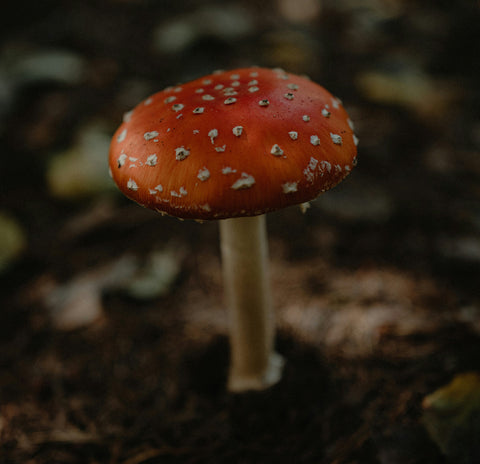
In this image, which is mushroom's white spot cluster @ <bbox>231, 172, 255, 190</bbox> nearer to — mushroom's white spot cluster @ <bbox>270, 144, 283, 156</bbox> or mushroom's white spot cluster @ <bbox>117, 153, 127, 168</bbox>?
mushroom's white spot cluster @ <bbox>270, 144, 283, 156</bbox>

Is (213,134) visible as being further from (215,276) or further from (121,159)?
(215,276)

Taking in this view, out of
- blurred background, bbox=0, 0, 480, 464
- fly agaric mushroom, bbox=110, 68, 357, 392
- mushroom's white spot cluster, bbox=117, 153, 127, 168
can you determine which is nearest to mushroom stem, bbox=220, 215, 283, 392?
blurred background, bbox=0, 0, 480, 464

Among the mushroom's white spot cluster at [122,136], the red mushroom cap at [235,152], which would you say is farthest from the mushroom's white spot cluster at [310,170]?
the mushroom's white spot cluster at [122,136]

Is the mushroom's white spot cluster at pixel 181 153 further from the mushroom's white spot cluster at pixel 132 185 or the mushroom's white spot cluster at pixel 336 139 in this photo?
the mushroom's white spot cluster at pixel 336 139

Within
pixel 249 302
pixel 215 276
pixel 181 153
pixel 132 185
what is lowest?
pixel 215 276

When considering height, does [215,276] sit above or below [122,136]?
below

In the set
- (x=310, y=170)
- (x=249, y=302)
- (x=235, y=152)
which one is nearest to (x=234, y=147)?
(x=235, y=152)

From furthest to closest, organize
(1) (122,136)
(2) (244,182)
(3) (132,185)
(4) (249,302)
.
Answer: (4) (249,302), (1) (122,136), (3) (132,185), (2) (244,182)
